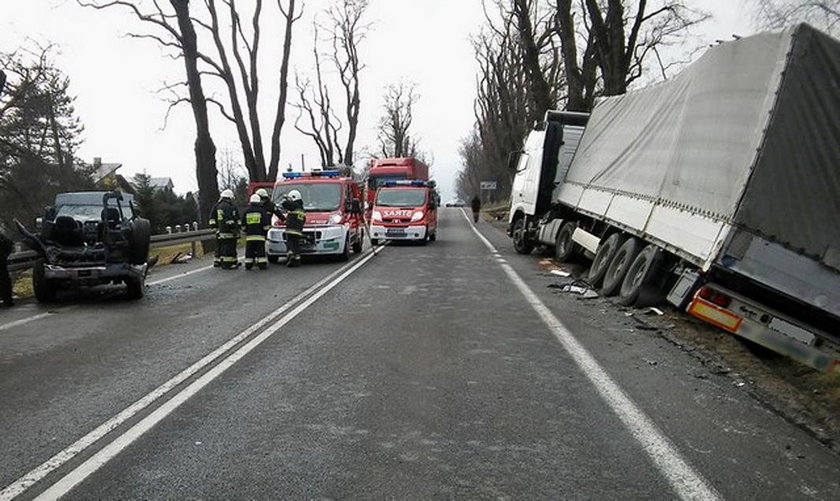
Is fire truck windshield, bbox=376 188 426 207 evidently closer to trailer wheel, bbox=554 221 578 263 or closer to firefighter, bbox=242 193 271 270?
trailer wheel, bbox=554 221 578 263

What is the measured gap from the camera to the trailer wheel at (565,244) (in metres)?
14.6

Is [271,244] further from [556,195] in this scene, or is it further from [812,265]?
[812,265]

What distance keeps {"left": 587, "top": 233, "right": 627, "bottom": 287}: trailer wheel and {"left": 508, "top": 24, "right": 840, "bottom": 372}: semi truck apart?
0.68m

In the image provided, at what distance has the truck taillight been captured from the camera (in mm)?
6387

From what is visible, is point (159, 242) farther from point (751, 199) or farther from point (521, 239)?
point (751, 199)

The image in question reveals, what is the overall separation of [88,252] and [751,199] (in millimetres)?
9092

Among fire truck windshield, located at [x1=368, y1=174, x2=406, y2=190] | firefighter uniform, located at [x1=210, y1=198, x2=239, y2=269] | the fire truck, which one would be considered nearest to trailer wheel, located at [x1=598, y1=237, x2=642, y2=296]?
firefighter uniform, located at [x1=210, y1=198, x2=239, y2=269]

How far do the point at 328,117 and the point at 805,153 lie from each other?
4369 centimetres

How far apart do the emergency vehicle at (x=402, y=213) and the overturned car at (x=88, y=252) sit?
1024 cm

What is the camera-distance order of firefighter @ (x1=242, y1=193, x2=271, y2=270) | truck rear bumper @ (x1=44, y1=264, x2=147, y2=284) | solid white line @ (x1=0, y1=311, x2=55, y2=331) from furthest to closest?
1. firefighter @ (x1=242, y1=193, x2=271, y2=270)
2. truck rear bumper @ (x1=44, y1=264, x2=147, y2=284)
3. solid white line @ (x1=0, y1=311, x2=55, y2=331)

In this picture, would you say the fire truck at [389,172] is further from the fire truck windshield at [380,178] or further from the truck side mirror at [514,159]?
the truck side mirror at [514,159]

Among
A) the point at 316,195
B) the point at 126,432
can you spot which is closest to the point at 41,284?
the point at 126,432

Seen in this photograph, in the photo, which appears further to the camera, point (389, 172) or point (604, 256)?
point (389, 172)

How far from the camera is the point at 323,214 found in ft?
50.6
